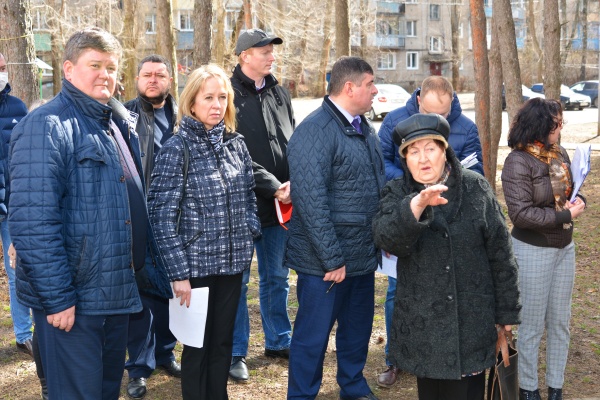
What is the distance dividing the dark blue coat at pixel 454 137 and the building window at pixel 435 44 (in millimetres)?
63524

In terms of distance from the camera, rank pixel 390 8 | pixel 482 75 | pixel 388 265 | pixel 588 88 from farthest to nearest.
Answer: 1. pixel 390 8
2. pixel 588 88
3. pixel 482 75
4. pixel 388 265

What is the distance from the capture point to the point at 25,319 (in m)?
5.81

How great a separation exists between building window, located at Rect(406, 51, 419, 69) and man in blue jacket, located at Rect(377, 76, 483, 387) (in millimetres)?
62715

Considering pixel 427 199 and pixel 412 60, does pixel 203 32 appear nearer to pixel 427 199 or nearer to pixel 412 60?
pixel 427 199

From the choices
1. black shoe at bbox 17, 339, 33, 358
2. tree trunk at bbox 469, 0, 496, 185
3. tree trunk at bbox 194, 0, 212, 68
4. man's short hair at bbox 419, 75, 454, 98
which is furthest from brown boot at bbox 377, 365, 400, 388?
tree trunk at bbox 469, 0, 496, 185

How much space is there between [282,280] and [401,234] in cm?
223

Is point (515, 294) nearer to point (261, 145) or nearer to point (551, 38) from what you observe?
point (261, 145)

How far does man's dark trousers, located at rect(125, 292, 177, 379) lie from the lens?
4961mm

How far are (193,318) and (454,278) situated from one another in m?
1.48

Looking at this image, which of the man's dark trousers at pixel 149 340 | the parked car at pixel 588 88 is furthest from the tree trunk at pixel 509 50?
the parked car at pixel 588 88

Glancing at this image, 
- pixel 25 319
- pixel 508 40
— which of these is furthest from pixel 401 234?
pixel 508 40

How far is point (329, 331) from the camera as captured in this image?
4.69m

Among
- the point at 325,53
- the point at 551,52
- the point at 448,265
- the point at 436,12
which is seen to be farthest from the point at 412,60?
the point at 448,265

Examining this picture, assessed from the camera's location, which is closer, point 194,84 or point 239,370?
point 194,84
